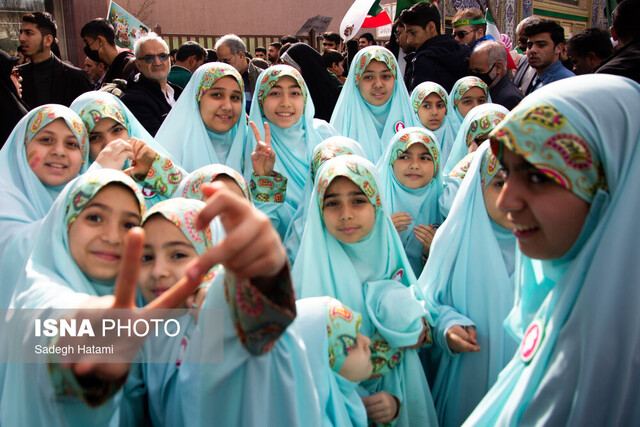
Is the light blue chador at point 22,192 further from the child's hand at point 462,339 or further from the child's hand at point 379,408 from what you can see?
the child's hand at point 462,339

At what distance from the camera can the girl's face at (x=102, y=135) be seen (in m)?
2.73

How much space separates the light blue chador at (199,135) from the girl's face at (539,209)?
7.70ft

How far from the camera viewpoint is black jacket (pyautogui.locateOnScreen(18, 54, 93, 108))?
4.47m

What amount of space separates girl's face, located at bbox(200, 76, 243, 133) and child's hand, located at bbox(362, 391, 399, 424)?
2.08m

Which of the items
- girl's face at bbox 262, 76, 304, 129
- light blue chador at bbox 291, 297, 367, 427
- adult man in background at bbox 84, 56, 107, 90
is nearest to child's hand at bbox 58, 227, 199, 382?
light blue chador at bbox 291, 297, 367, 427

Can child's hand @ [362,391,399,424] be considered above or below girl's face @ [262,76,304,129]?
below

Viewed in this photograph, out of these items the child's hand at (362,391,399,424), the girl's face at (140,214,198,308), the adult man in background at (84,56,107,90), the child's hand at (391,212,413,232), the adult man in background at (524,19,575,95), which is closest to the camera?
the girl's face at (140,214,198,308)

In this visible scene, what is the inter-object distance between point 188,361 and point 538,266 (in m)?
0.95

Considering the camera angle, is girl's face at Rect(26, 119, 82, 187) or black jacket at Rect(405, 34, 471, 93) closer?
girl's face at Rect(26, 119, 82, 187)

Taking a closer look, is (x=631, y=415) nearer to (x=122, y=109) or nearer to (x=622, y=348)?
(x=622, y=348)

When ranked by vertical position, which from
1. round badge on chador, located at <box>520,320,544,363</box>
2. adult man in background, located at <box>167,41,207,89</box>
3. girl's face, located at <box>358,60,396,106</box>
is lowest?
round badge on chador, located at <box>520,320,544,363</box>

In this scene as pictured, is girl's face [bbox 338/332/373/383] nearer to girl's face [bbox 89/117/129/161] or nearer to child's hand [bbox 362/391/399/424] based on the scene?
child's hand [bbox 362/391/399/424]

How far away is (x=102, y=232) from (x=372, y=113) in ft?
10.4

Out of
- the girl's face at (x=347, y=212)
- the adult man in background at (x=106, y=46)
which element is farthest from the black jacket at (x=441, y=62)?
the girl's face at (x=347, y=212)
